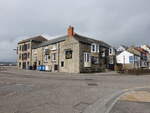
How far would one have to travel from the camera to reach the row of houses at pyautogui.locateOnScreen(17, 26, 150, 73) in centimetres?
3503

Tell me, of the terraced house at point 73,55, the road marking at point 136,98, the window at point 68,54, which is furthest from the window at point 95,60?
the road marking at point 136,98

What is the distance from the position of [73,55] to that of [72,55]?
1.24 feet

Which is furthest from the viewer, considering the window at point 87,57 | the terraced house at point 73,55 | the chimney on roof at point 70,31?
the chimney on roof at point 70,31

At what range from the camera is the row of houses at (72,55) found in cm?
3503

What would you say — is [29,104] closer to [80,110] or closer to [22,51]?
[80,110]

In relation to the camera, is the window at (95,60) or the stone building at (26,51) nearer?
the window at (95,60)

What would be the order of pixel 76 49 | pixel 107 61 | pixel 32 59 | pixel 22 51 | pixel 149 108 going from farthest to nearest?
pixel 22 51 → pixel 32 59 → pixel 107 61 → pixel 76 49 → pixel 149 108

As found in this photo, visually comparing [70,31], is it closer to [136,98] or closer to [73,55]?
[73,55]

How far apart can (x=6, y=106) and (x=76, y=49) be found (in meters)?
28.6

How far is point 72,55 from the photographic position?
3559cm

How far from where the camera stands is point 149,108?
6652 mm

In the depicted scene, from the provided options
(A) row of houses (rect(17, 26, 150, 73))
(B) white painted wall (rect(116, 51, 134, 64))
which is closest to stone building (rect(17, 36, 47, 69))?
(A) row of houses (rect(17, 26, 150, 73))

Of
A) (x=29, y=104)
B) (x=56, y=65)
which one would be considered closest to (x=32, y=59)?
(x=56, y=65)

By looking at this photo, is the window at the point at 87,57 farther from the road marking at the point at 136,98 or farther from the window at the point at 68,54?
the road marking at the point at 136,98
